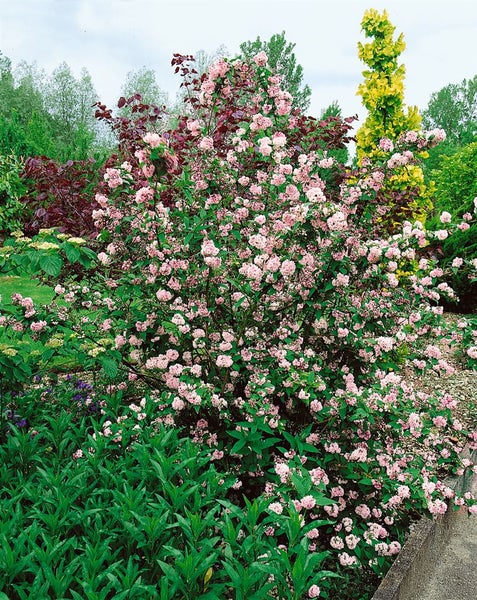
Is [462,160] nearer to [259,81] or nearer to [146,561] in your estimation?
[259,81]

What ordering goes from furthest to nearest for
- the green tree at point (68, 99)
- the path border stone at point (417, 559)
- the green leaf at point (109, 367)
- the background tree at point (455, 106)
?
the background tree at point (455, 106)
the green tree at point (68, 99)
the green leaf at point (109, 367)
the path border stone at point (417, 559)

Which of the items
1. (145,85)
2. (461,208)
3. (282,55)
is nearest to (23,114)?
(145,85)

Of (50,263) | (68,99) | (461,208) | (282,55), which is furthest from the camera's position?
(68,99)

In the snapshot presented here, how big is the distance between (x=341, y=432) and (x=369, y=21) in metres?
4.40

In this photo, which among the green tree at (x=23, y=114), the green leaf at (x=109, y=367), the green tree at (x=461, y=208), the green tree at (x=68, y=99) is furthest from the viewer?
the green tree at (x=68, y=99)

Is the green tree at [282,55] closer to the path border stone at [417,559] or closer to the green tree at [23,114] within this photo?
the green tree at [23,114]

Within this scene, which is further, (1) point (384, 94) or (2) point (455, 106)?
(2) point (455, 106)

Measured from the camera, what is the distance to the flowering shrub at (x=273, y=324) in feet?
8.32

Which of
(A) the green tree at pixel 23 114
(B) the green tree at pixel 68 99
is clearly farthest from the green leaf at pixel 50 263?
(B) the green tree at pixel 68 99

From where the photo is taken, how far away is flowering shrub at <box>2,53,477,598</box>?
8.32ft

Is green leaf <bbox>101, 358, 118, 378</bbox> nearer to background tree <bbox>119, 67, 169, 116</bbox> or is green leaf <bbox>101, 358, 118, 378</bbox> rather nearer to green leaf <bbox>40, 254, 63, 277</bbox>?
green leaf <bbox>40, 254, 63, 277</bbox>

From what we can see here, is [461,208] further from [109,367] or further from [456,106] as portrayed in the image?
[456,106]

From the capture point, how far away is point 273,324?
9.80 ft

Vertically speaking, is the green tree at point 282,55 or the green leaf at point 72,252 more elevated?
the green tree at point 282,55
